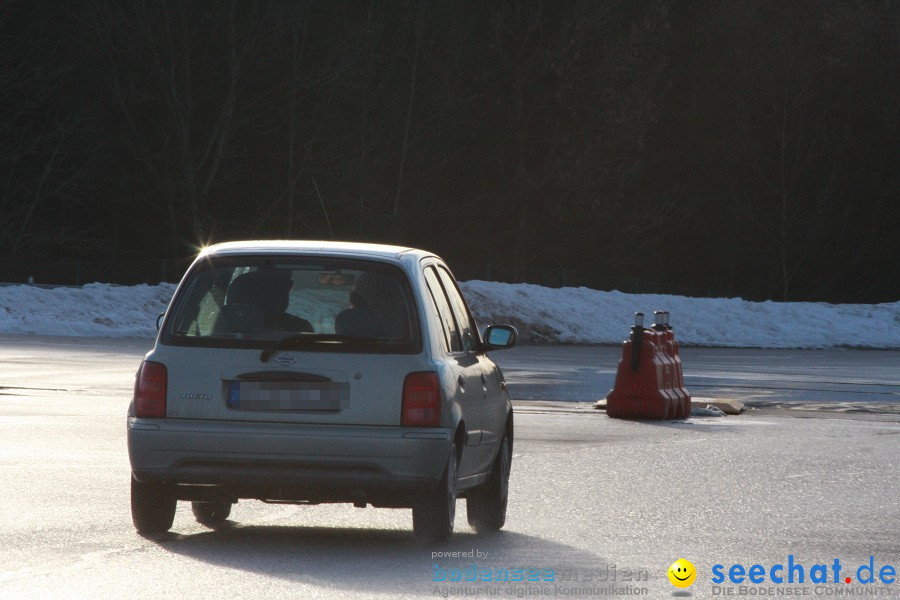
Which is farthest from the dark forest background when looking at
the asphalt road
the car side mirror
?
the car side mirror

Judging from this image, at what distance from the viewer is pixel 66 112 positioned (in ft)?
168

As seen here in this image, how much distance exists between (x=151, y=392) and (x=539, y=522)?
2.52m

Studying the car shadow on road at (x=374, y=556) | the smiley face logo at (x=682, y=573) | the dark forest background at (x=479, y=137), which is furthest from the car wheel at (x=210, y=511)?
the dark forest background at (x=479, y=137)

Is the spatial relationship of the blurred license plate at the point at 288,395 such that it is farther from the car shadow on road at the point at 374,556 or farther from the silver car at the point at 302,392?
the car shadow on road at the point at 374,556

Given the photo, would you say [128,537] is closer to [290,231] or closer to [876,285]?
[290,231]

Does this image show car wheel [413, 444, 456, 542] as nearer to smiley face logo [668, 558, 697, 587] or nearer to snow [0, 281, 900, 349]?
smiley face logo [668, 558, 697, 587]

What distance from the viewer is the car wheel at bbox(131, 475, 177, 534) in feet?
28.0

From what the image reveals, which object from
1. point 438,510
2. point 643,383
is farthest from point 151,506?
point 643,383

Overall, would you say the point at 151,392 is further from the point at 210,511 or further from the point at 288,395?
the point at 210,511

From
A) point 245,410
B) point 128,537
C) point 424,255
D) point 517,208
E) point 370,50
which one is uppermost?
point 370,50

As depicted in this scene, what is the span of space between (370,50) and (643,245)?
475 inches

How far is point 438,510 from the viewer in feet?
27.5

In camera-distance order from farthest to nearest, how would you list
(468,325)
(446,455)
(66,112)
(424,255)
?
(66,112) → (468,325) → (424,255) → (446,455)

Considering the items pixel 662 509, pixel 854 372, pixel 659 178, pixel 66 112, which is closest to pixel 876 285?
pixel 659 178
